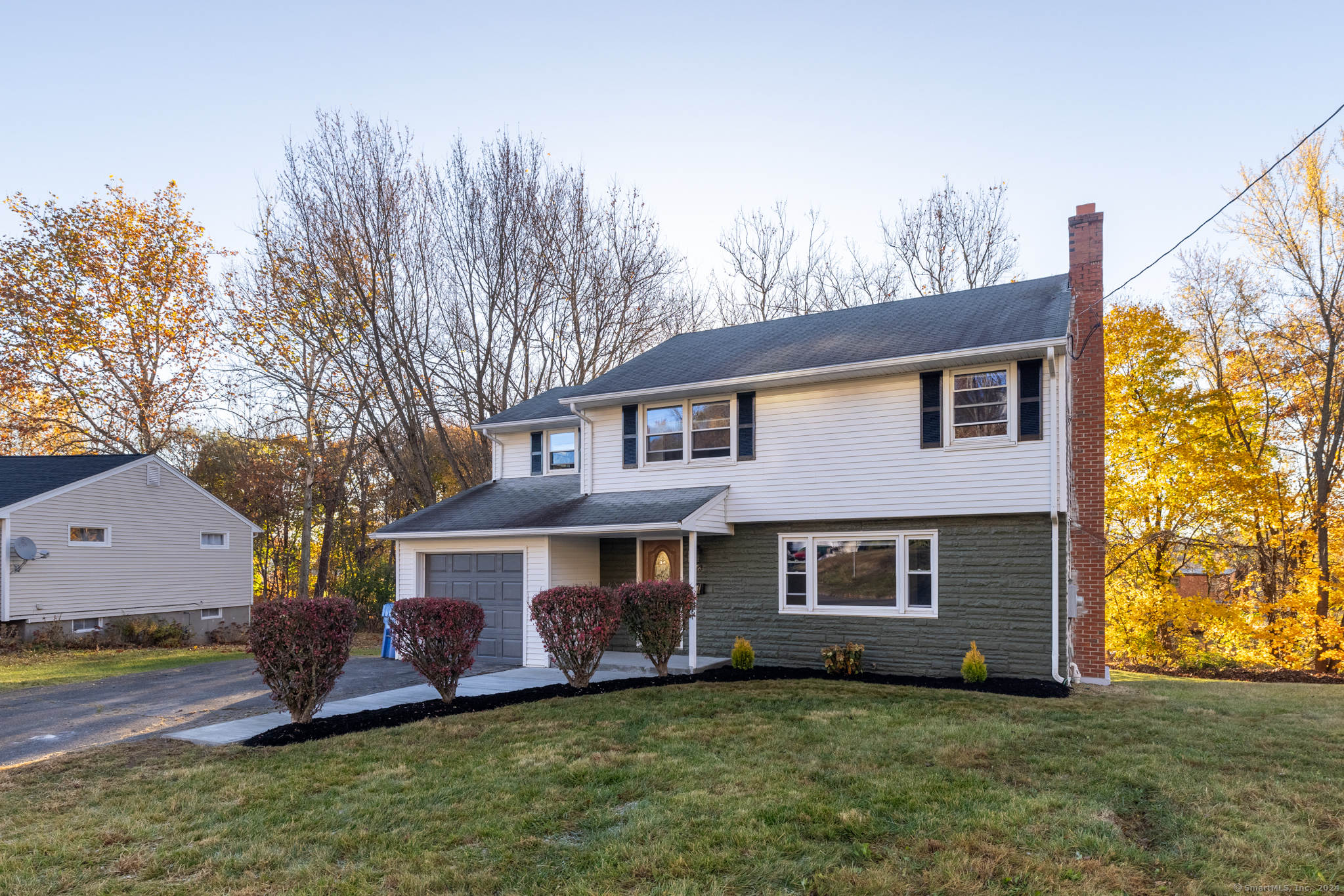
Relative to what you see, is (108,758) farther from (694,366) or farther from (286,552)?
(286,552)

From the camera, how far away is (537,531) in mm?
12852

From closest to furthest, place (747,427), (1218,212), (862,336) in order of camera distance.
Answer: (1218,212)
(747,427)
(862,336)

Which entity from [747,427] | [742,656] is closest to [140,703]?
[742,656]

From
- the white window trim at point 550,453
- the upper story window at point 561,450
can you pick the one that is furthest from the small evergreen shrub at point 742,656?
the upper story window at point 561,450

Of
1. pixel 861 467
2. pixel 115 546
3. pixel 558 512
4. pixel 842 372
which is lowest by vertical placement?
pixel 115 546

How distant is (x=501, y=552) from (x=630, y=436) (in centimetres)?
306

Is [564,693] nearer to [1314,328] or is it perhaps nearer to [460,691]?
[460,691]

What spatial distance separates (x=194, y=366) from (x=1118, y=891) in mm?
27349

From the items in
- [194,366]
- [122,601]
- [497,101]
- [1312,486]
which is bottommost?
[122,601]

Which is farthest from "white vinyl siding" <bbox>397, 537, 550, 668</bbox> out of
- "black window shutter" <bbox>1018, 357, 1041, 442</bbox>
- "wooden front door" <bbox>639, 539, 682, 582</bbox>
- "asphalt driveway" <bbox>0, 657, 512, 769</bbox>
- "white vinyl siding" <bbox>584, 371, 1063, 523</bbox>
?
"black window shutter" <bbox>1018, 357, 1041, 442</bbox>

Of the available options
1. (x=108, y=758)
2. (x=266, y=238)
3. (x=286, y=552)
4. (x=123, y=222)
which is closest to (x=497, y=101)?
(x=266, y=238)

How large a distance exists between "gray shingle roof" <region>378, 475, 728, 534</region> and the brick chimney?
5185 mm

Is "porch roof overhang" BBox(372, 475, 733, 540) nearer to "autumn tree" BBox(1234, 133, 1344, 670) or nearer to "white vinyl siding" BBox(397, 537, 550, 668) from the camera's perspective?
"white vinyl siding" BBox(397, 537, 550, 668)

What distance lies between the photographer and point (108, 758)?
698 cm
